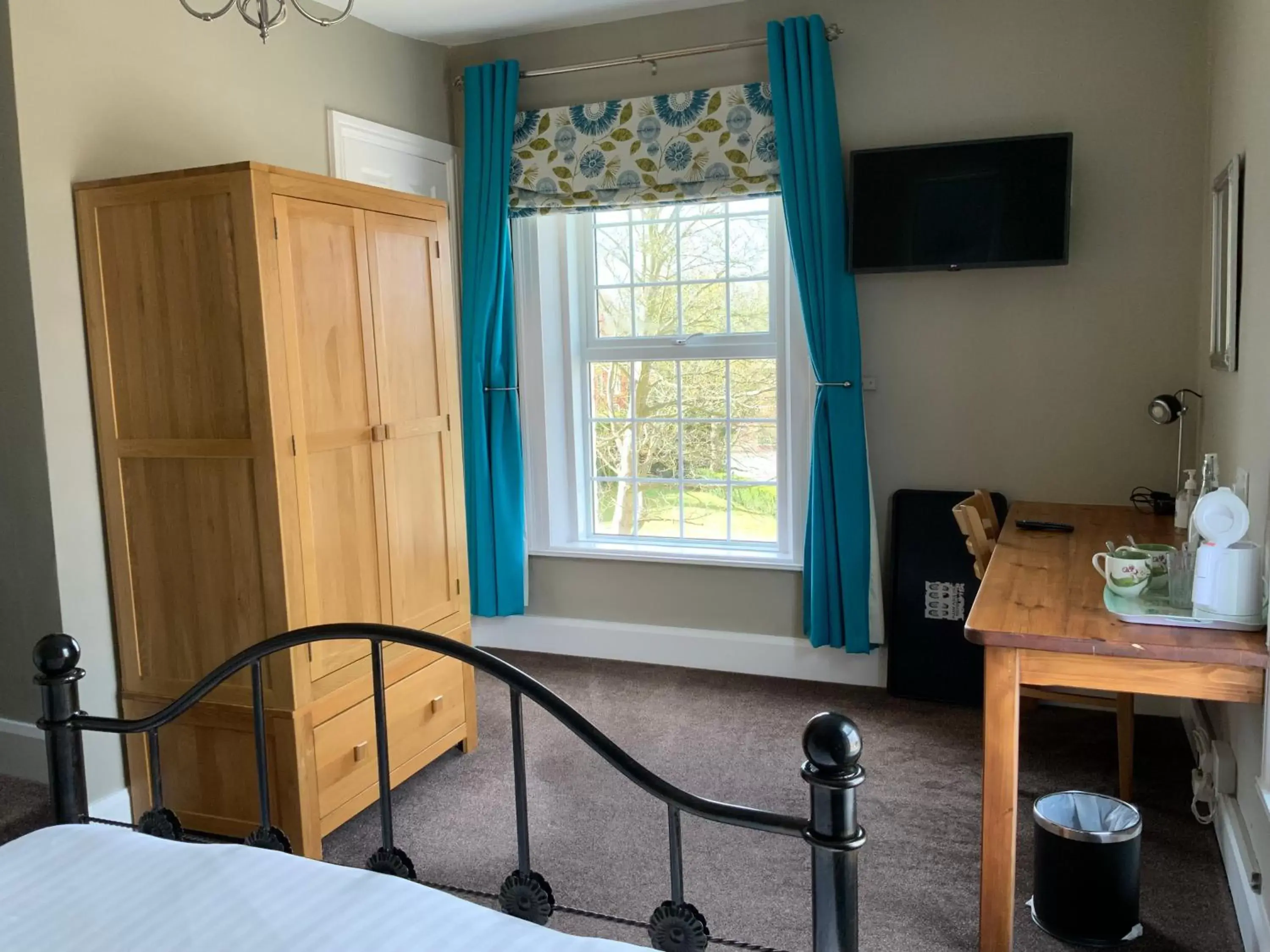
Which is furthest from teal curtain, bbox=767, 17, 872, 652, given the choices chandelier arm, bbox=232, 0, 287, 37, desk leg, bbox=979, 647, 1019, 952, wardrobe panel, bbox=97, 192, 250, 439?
chandelier arm, bbox=232, 0, 287, 37

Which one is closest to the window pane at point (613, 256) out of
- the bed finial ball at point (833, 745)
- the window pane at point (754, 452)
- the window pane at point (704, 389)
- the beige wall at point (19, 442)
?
the window pane at point (704, 389)

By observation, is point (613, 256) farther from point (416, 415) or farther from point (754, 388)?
point (416, 415)

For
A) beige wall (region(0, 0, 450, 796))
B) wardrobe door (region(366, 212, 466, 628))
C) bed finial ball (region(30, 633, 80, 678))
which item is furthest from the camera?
wardrobe door (region(366, 212, 466, 628))

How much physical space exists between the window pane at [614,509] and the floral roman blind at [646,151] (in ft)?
3.94

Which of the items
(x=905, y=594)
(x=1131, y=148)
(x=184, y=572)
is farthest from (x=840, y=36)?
(x=184, y=572)

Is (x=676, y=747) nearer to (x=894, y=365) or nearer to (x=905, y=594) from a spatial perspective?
Result: (x=905, y=594)

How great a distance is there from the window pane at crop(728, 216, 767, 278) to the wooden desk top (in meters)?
1.53

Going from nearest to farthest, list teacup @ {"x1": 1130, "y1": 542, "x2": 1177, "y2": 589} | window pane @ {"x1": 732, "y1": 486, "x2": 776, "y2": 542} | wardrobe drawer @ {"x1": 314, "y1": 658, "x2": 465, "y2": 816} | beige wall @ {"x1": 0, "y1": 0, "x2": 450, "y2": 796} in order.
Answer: teacup @ {"x1": 1130, "y1": 542, "x2": 1177, "y2": 589}, beige wall @ {"x1": 0, "y1": 0, "x2": 450, "y2": 796}, wardrobe drawer @ {"x1": 314, "y1": 658, "x2": 465, "y2": 816}, window pane @ {"x1": 732, "y1": 486, "x2": 776, "y2": 542}

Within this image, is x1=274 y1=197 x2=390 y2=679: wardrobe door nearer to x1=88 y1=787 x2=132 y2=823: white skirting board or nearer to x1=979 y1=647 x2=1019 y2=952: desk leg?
x1=88 y1=787 x2=132 y2=823: white skirting board

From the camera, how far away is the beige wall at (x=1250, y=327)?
2.12 metres

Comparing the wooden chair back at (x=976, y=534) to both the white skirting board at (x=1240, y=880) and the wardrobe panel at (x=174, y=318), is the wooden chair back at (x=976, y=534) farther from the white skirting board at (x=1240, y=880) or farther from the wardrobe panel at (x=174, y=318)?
the wardrobe panel at (x=174, y=318)

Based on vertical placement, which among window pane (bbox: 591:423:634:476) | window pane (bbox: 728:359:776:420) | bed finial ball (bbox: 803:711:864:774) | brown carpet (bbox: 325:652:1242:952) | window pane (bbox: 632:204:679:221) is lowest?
brown carpet (bbox: 325:652:1242:952)

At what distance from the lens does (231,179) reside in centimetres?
248

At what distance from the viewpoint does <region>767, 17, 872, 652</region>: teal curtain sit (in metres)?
3.63
